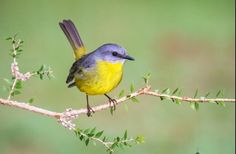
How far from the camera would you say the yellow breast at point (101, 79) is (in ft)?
12.5

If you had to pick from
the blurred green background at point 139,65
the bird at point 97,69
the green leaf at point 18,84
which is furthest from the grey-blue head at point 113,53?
the blurred green background at point 139,65

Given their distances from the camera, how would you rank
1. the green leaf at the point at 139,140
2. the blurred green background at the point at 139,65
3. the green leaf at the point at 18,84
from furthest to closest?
the blurred green background at the point at 139,65 < the green leaf at the point at 139,140 < the green leaf at the point at 18,84

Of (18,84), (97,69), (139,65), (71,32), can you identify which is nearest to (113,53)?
(97,69)

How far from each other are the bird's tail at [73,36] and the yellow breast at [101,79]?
192mm

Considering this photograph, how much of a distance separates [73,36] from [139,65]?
522cm

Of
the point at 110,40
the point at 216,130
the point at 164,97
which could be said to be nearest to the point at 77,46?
the point at 164,97

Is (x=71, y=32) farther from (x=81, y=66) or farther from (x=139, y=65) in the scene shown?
(x=139, y=65)

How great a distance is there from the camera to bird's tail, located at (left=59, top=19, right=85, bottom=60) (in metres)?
4.00

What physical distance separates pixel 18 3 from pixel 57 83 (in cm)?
338

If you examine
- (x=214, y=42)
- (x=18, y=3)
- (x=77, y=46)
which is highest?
(x=18, y=3)

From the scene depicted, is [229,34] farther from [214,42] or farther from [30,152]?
[30,152]

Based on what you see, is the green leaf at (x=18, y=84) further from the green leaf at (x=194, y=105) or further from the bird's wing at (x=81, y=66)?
the bird's wing at (x=81, y=66)

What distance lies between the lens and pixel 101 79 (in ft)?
12.8

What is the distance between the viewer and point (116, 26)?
11820 millimetres
